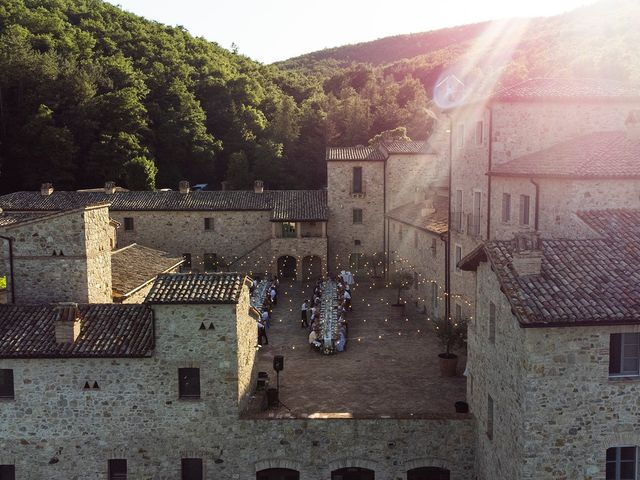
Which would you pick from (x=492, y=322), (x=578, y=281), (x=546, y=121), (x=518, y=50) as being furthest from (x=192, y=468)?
(x=518, y=50)

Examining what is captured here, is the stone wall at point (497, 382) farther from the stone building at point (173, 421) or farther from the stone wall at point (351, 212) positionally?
the stone wall at point (351, 212)

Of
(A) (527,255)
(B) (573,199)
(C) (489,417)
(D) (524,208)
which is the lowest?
(C) (489,417)

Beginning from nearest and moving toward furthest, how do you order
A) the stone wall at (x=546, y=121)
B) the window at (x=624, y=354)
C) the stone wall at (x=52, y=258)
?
the window at (x=624, y=354) → the stone wall at (x=52, y=258) → the stone wall at (x=546, y=121)

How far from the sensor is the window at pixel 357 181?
134ft

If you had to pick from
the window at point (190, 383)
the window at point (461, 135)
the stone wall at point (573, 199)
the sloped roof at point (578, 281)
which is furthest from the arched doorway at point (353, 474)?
the window at point (461, 135)

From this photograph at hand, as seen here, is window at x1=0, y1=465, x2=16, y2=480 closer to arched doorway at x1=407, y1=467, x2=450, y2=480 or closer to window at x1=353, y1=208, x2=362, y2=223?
arched doorway at x1=407, y1=467, x2=450, y2=480

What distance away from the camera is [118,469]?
53.4ft

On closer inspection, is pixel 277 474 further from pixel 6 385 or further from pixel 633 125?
pixel 633 125

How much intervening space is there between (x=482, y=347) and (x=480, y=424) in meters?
1.96

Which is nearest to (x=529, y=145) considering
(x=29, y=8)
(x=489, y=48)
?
(x=29, y=8)

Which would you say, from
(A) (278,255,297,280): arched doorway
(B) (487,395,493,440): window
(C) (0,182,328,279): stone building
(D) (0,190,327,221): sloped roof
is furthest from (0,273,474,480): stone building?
(A) (278,255,297,280): arched doorway

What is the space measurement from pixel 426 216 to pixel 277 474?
61.3 feet

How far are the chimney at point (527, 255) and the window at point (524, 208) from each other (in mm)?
6847

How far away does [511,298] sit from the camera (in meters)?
12.0
